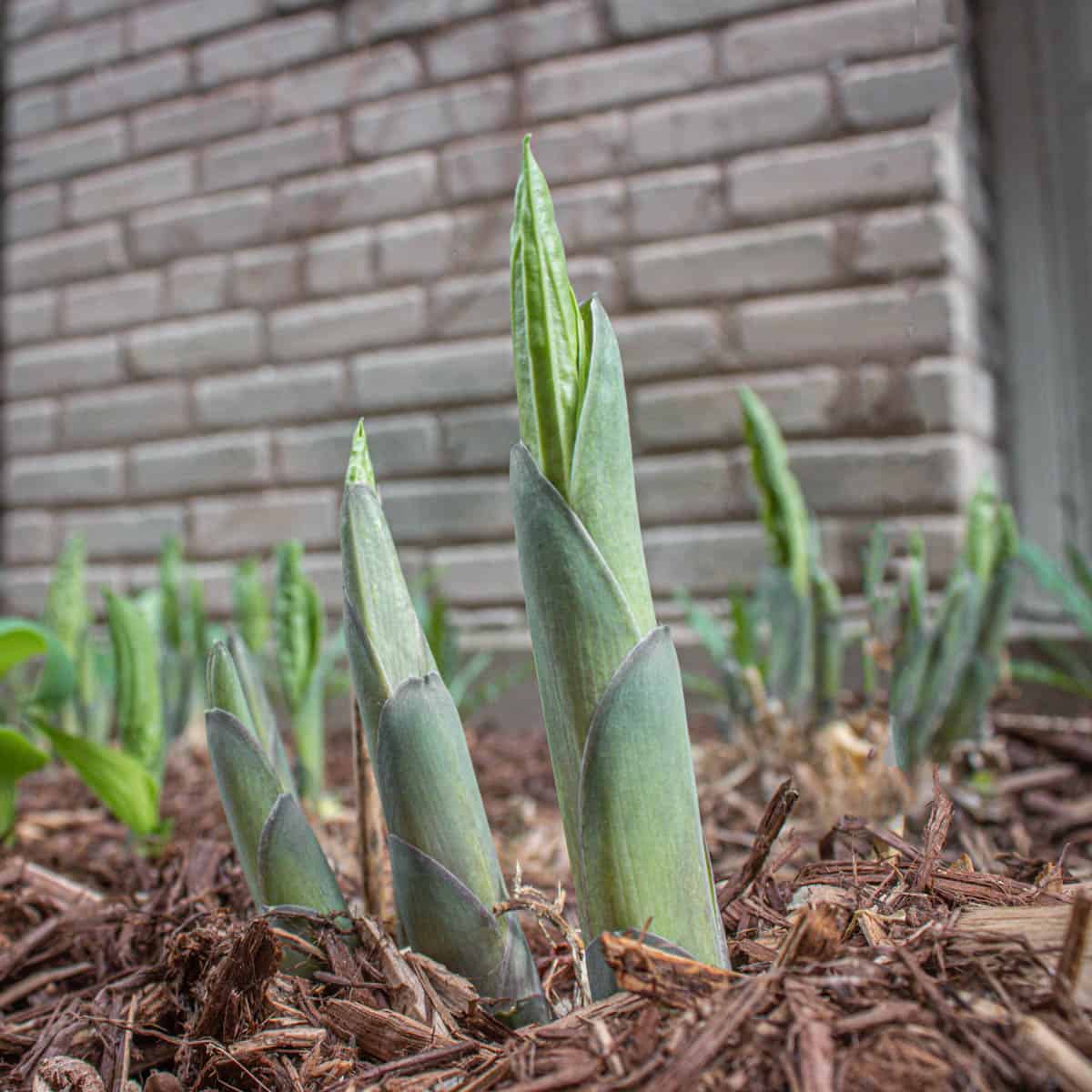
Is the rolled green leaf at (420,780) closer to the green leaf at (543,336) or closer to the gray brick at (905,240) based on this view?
the green leaf at (543,336)

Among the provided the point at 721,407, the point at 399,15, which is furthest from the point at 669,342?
the point at 399,15

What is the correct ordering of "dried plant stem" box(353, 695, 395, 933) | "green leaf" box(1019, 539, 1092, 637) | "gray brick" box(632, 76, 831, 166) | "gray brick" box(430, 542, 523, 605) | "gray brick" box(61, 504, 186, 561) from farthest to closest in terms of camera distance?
1. "gray brick" box(61, 504, 186, 561)
2. "gray brick" box(430, 542, 523, 605)
3. "gray brick" box(632, 76, 831, 166)
4. "green leaf" box(1019, 539, 1092, 637)
5. "dried plant stem" box(353, 695, 395, 933)

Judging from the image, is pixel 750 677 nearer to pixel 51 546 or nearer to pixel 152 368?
pixel 152 368

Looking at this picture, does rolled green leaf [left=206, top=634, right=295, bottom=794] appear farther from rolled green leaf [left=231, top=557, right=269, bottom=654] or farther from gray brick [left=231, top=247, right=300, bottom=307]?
gray brick [left=231, top=247, right=300, bottom=307]

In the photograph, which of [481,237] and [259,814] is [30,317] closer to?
[481,237]

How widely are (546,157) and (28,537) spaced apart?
178 centimetres

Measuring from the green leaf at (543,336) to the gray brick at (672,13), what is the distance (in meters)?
1.87

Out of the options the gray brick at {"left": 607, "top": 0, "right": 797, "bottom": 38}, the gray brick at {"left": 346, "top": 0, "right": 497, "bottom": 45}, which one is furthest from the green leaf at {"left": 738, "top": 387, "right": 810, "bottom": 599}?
the gray brick at {"left": 346, "top": 0, "right": 497, "bottom": 45}

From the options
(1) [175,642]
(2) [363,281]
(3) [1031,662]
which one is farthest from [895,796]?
(2) [363,281]

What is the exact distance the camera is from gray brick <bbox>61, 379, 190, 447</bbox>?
257cm

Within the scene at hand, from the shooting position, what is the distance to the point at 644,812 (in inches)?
17.0

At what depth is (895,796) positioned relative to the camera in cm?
109

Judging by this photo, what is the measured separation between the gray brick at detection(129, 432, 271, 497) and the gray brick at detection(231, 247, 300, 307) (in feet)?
1.16

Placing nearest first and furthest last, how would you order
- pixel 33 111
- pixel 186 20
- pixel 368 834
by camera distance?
1. pixel 368 834
2. pixel 186 20
3. pixel 33 111
